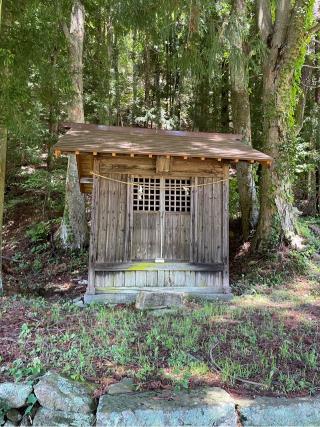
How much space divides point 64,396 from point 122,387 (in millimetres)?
544

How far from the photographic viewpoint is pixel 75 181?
1131 centimetres

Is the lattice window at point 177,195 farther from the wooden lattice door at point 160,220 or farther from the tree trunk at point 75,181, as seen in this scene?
the tree trunk at point 75,181

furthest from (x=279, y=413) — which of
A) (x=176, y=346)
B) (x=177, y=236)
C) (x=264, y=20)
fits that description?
(x=264, y=20)

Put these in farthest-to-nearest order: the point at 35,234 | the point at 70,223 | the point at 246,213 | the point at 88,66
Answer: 1. the point at 88,66
2. the point at 35,234
3. the point at 70,223
4. the point at 246,213

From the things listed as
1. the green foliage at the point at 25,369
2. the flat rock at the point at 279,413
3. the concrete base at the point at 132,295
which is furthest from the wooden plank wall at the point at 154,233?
the flat rock at the point at 279,413

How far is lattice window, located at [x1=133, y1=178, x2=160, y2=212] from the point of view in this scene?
7031 mm

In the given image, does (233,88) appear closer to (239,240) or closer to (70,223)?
(239,240)

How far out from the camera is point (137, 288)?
22.7ft

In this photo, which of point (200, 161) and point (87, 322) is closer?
point (87, 322)

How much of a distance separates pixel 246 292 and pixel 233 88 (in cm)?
607

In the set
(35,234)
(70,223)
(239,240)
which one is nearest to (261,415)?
(239,240)

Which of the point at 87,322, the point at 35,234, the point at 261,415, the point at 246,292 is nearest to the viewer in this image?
the point at 261,415

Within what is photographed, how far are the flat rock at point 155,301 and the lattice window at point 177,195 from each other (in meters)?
1.73

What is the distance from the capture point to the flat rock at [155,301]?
6152 millimetres
